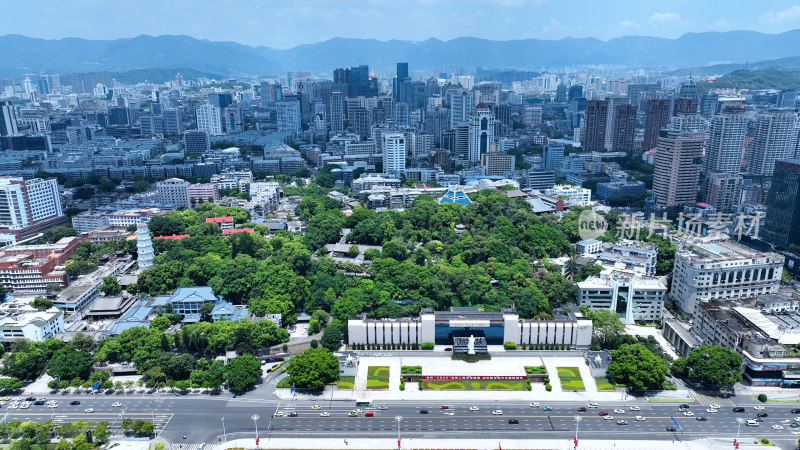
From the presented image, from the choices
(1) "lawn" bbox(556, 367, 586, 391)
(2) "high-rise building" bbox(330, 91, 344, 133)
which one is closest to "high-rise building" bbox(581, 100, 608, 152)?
(2) "high-rise building" bbox(330, 91, 344, 133)

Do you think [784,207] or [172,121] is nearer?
[784,207]

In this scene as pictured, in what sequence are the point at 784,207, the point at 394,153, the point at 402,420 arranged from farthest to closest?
the point at 394,153
the point at 784,207
the point at 402,420

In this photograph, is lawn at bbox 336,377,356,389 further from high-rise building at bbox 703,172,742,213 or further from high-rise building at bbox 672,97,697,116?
high-rise building at bbox 672,97,697,116

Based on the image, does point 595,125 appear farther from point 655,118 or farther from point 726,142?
point 726,142

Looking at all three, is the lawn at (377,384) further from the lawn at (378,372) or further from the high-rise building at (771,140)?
the high-rise building at (771,140)

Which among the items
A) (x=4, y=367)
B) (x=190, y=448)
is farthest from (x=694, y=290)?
(x=4, y=367)

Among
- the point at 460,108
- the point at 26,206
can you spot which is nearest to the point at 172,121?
the point at 460,108
